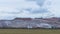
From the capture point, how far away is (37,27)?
19312 millimetres

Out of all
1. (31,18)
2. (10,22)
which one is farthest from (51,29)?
(10,22)

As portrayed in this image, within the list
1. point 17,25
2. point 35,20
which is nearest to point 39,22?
point 35,20

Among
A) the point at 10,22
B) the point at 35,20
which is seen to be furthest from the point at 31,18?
the point at 10,22

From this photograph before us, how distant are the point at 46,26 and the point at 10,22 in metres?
3.00

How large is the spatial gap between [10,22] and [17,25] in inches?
28.6

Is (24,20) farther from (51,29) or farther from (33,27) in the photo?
(51,29)

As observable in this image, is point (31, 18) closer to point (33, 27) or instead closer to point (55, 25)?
point (33, 27)

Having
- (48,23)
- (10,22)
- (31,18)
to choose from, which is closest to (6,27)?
(10,22)

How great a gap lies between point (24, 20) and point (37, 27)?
1241 mm

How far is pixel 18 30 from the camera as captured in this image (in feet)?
63.0

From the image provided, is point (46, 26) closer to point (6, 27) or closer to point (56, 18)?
point (56, 18)

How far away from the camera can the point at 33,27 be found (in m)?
19.4

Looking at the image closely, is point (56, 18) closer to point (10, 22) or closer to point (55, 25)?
point (55, 25)

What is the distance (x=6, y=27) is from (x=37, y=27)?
2588mm
